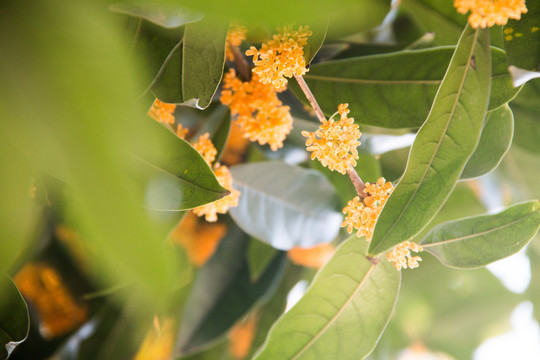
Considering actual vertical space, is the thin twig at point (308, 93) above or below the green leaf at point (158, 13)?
below

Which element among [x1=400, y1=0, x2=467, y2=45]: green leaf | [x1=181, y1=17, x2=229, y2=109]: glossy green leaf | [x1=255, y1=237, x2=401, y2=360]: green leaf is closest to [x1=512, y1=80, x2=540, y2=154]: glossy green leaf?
[x1=400, y1=0, x2=467, y2=45]: green leaf

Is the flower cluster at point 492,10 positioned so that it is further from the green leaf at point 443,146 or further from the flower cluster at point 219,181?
the flower cluster at point 219,181

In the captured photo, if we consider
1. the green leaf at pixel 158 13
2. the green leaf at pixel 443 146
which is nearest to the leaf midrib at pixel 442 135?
the green leaf at pixel 443 146

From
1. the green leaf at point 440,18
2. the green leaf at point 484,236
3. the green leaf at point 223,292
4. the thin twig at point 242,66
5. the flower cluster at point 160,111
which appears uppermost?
the green leaf at point 440,18

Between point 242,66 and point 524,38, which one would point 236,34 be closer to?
point 242,66

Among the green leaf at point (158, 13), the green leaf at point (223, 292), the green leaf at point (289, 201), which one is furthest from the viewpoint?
the green leaf at point (223, 292)

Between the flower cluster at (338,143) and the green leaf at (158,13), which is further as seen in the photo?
the flower cluster at (338,143)

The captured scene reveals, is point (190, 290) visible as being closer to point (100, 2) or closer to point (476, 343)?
point (100, 2)

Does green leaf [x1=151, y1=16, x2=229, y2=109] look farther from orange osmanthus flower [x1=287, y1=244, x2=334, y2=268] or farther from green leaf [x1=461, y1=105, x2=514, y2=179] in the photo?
orange osmanthus flower [x1=287, y1=244, x2=334, y2=268]

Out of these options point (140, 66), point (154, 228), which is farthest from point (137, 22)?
point (154, 228)
